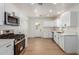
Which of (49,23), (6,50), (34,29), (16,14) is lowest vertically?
(6,50)

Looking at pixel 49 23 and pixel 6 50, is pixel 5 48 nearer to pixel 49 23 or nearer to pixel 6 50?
pixel 6 50

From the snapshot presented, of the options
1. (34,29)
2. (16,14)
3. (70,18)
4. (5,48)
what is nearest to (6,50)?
(5,48)

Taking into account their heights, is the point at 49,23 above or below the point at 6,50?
above

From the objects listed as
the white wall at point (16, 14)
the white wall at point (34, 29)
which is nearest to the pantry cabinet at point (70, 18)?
the white wall at point (34, 29)

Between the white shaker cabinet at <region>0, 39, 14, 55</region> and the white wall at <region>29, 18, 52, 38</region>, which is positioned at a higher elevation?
the white wall at <region>29, 18, 52, 38</region>

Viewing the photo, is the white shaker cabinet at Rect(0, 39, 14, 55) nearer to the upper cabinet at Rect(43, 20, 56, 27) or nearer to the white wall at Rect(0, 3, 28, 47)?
the white wall at Rect(0, 3, 28, 47)

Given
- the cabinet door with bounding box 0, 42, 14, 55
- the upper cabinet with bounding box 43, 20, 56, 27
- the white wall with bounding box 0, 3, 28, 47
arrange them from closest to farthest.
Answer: the cabinet door with bounding box 0, 42, 14, 55, the white wall with bounding box 0, 3, 28, 47, the upper cabinet with bounding box 43, 20, 56, 27

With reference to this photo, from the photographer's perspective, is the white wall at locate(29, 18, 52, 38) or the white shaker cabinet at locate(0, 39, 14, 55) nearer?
the white shaker cabinet at locate(0, 39, 14, 55)

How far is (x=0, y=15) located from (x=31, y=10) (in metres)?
2.17

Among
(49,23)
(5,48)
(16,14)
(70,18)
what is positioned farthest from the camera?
(49,23)

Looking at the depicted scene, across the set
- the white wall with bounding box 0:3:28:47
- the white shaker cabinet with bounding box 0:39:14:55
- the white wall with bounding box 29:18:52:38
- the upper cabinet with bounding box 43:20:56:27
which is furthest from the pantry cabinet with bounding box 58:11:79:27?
the white shaker cabinet with bounding box 0:39:14:55

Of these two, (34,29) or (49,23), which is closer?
(34,29)

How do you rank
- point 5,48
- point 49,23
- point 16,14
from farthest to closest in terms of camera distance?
point 49,23
point 16,14
point 5,48
